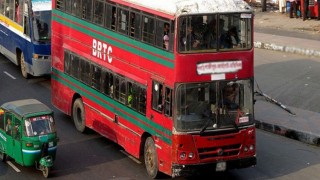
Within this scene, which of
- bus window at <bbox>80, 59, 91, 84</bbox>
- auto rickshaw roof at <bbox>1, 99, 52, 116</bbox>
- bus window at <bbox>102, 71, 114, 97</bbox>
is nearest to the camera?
auto rickshaw roof at <bbox>1, 99, 52, 116</bbox>

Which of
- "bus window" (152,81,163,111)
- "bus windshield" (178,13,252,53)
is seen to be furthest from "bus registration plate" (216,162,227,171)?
"bus windshield" (178,13,252,53)

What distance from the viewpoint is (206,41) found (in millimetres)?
15109

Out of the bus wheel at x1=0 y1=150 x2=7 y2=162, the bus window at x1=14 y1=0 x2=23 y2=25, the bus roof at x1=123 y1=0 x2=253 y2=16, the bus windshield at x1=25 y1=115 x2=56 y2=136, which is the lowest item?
the bus wheel at x1=0 y1=150 x2=7 y2=162

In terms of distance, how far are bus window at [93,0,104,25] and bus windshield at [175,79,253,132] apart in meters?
4.67

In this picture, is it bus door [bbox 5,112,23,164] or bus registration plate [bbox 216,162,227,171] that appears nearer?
bus registration plate [bbox 216,162,227,171]

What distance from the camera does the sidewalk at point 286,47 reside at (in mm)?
20422

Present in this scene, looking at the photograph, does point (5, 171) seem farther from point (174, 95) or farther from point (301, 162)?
point (301, 162)

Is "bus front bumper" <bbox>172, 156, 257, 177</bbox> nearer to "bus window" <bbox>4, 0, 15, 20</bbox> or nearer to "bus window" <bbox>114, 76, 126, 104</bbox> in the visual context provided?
"bus window" <bbox>114, 76, 126, 104</bbox>

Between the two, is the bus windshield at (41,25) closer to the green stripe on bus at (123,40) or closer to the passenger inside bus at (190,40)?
the green stripe on bus at (123,40)

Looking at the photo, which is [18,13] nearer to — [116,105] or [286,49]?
[116,105]

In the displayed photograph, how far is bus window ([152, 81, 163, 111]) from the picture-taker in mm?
15750

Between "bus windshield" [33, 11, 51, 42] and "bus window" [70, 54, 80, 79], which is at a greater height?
"bus windshield" [33, 11, 51, 42]

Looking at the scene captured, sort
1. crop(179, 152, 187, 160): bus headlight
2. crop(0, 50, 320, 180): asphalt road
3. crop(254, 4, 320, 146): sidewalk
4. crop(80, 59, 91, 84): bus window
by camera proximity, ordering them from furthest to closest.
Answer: crop(254, 4, 320, 146): sidewalk < crop(80, 59, 91, 84): bus window < crop(0, 50, 320, 180): asphalt road < crop(179, 152, 187, 160): bus headlight

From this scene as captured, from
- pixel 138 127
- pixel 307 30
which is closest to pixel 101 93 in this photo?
pixel 138 127
